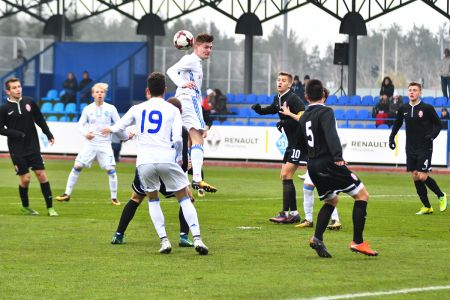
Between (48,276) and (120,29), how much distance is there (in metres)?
92.5

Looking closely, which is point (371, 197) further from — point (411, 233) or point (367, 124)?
point (367, 124)

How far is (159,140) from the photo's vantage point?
38.8 feet

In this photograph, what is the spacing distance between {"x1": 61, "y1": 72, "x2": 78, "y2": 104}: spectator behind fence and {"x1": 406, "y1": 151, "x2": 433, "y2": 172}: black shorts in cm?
2666

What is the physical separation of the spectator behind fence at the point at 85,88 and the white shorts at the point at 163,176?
3092cm

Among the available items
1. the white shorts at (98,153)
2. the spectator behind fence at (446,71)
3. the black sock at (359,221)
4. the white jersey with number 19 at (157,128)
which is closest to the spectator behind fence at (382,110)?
the spectator behind fence at (446,71)

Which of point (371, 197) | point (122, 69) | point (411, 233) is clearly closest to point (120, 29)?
point (122, 69)

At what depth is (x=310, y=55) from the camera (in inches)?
2704

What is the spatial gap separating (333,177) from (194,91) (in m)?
3.67

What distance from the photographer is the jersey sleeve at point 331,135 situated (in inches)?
455

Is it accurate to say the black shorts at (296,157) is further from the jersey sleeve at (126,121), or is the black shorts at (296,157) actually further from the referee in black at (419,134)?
the jersey sleeve at (126,121)

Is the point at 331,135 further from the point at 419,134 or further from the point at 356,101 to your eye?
the point at 356,101

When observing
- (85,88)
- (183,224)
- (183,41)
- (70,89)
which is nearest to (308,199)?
(183,41)

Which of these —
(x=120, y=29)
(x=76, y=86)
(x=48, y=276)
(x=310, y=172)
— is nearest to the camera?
(x=48, y=276)

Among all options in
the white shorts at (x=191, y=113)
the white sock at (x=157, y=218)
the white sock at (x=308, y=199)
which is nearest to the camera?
the white sock at (x=157, y=218)
